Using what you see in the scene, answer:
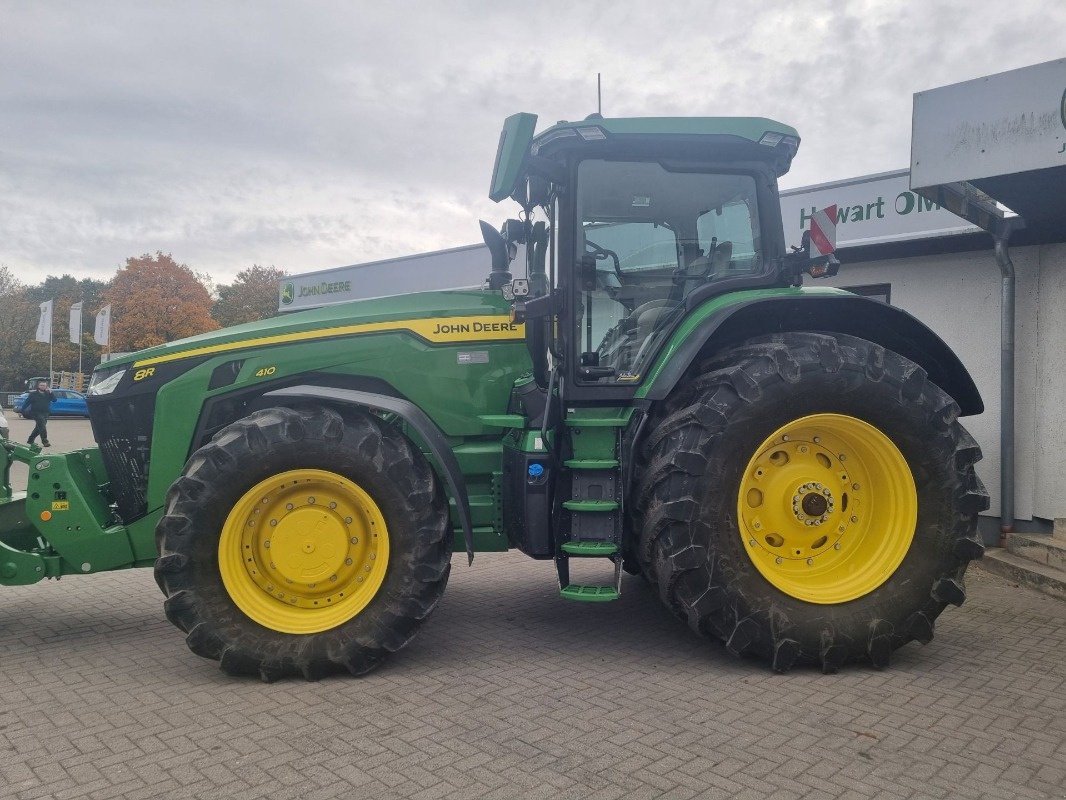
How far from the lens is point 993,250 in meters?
7.53

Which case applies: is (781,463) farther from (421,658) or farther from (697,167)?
(421,658)

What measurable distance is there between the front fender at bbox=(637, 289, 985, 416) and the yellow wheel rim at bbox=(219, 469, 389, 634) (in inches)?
61.8

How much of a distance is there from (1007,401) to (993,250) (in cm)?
138

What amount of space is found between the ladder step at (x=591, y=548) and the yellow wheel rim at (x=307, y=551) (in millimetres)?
912

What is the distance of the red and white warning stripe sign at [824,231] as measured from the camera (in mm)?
4734

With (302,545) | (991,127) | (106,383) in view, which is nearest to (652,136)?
(991,127)

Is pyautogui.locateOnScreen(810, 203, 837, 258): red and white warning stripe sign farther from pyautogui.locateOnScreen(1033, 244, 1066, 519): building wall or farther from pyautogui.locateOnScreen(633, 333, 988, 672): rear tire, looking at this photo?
pyautogui.locateOnScreen(1033, 244, 1066, 519): building wall

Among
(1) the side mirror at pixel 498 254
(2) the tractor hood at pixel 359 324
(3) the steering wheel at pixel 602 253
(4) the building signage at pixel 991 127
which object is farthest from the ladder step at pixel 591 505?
(4) the building signage at pixel 991 127

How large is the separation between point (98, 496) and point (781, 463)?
365cm

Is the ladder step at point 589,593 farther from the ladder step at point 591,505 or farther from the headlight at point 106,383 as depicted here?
the headlight at point 106,383

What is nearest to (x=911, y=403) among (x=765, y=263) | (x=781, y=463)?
(x=781, y=463)

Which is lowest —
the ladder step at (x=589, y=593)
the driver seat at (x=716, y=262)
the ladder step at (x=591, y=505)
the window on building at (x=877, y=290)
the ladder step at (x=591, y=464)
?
the ladder step at (x=589, y=593)

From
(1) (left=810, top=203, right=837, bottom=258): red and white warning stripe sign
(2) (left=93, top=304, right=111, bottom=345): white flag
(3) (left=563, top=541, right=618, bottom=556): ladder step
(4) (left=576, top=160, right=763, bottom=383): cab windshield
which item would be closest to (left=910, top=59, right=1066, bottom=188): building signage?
(1) (left=810, top=203, right=837, bottom=258): red and white warning stripe sign

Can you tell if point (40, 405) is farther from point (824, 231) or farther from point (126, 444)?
point (824, 231)
